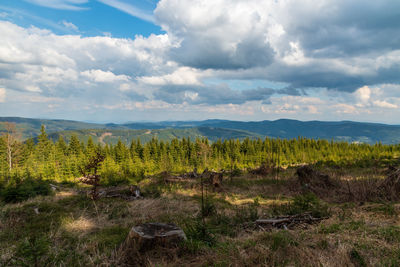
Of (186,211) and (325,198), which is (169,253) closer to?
(186,211)

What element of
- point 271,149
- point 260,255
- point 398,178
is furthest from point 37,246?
point 271,149

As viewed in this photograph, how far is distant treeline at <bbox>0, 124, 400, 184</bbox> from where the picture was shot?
4169 centimetres

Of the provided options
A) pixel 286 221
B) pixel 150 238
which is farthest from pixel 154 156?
pixel 150 238

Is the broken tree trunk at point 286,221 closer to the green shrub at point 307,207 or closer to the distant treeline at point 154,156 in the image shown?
the green shrub at point 307,207

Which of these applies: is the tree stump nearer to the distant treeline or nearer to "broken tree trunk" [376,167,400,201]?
"broken tree trunk" [376,167,400,201]

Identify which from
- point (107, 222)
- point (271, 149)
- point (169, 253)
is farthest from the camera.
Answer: point (271, 149)

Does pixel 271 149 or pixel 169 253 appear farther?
pixel 271 149

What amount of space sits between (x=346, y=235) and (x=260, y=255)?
→ 2566mm

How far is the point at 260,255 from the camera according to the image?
3490 millimetres

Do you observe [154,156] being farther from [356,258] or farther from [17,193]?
[356,258]

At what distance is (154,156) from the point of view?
6219cm


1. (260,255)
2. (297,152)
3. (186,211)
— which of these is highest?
(260,255)

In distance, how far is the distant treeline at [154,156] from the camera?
4169cm

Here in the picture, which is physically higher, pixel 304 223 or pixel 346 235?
pixel 346 235
